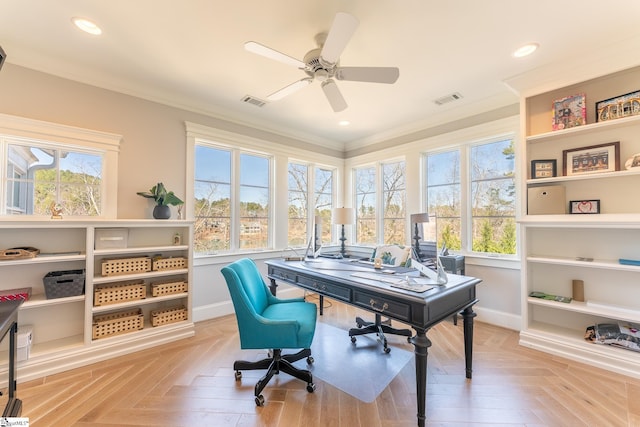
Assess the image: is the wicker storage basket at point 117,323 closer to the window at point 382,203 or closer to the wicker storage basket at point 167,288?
the wicker storage basket at point 167,288

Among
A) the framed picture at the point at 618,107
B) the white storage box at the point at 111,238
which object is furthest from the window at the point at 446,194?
the white storage box at the point at 111,238

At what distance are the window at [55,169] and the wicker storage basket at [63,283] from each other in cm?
60

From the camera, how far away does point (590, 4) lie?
1869 mm

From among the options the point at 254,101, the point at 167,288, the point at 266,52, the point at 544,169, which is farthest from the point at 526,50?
the point at 167,288

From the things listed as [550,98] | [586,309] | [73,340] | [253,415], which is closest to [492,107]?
[550,98]

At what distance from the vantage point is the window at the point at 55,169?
2420mm

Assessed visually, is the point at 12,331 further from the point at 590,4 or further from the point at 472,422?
the point at 590,4

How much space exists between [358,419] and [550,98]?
3.55 m

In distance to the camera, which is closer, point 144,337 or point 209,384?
point 209,384

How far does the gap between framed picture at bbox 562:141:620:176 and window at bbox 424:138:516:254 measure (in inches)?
24.9

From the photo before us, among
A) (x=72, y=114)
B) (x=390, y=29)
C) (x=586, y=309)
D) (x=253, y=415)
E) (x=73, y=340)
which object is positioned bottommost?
(x=253, y=415)

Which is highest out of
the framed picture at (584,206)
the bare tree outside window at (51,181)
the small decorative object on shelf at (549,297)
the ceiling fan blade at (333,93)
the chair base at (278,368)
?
the ceiling fan blade at (333,93)

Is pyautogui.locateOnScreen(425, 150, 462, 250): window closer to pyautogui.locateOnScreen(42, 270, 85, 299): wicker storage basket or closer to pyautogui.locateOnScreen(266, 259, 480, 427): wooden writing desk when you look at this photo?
pyautogui.locateOnScreen(266, 259, 480, 427): wooden writing desk

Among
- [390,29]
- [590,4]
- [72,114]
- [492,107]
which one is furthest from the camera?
[492,107]
